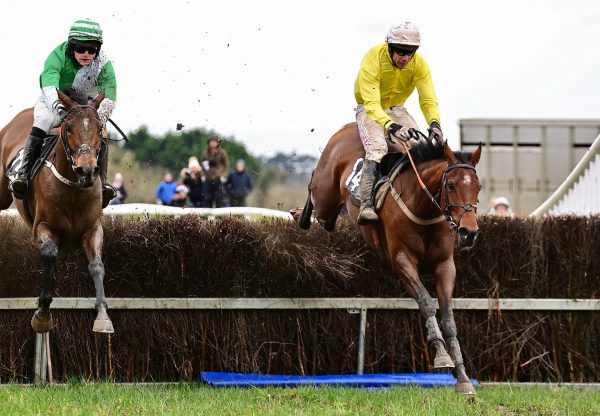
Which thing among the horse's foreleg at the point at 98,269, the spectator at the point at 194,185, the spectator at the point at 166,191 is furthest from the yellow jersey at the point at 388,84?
the spectator at the point at 166,191

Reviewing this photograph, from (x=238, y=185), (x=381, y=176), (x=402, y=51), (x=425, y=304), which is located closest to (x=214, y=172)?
(x=238, y=185)

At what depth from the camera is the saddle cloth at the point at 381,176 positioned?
35.1 feet

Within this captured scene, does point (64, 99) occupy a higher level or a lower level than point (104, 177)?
higher

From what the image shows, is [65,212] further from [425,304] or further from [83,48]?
[425,304]

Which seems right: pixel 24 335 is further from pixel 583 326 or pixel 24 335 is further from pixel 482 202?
pixel 482 202

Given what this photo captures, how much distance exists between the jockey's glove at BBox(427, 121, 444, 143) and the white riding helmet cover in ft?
2.56

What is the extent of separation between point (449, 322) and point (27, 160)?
400cm

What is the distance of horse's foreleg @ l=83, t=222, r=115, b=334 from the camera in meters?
9.54

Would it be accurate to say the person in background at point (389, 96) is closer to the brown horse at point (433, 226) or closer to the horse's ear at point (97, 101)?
the brown horse at point (433, 226)

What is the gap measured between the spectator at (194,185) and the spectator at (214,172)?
10 cm

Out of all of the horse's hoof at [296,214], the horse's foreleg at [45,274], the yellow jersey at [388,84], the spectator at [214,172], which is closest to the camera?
the horse's foreleg at [45,274]

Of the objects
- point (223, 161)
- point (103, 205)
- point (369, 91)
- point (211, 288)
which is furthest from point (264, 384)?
point (223, 161)

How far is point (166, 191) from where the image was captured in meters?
20.5

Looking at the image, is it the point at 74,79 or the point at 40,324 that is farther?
the point at 74,79
